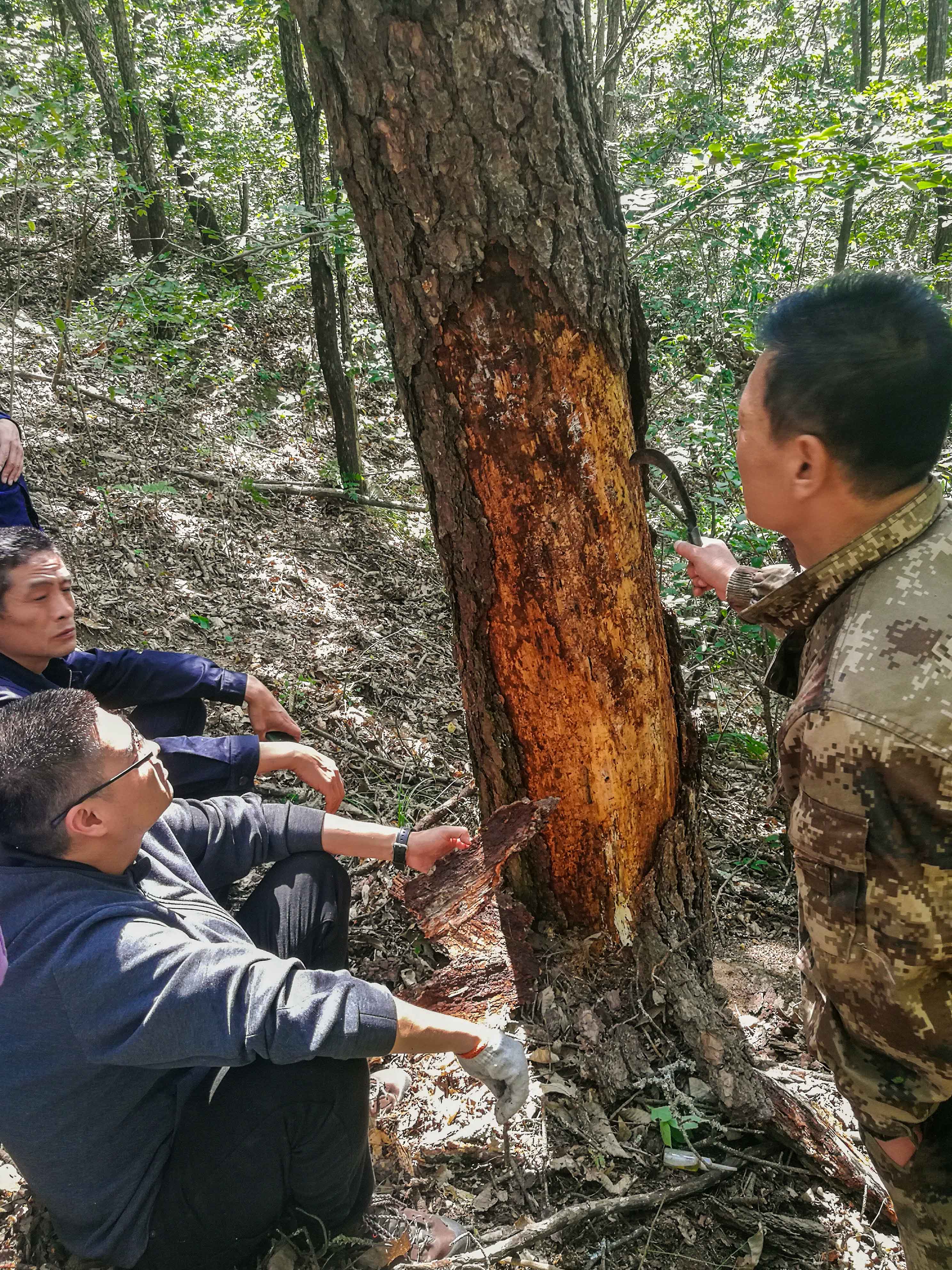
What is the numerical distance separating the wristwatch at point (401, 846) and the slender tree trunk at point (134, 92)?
8.16 m

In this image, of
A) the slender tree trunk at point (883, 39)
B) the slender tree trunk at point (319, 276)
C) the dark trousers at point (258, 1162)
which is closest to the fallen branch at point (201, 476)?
the slender tree trunk at point (319, 276)

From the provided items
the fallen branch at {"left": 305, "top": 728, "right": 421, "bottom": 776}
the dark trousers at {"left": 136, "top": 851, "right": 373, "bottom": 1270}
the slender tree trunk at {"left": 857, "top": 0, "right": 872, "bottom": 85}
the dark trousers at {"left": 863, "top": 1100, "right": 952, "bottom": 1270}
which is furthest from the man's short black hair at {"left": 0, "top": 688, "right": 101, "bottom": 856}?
the slender tree trunk at {"left": 857, "top": 0, "right": 872, "bottom": 85}

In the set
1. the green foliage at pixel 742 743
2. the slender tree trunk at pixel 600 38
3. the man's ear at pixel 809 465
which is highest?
the slender tree trunk at pixel 600 38

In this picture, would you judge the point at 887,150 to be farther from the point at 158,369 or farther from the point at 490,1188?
the point at 158,369

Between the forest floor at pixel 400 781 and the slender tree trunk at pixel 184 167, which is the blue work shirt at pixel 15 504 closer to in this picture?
the forest floor at pixel 400 781

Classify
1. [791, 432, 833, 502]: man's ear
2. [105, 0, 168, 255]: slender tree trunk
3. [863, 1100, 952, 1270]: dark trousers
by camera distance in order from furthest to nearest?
[105, 0, 168, 255]: slender tree trunk → [863, 1100, 952, 1270]: dark trousers → [791, 432, 833, 502]: man's ear

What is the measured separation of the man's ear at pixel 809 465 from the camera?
57.3 inches

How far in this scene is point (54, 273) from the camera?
8844 mm

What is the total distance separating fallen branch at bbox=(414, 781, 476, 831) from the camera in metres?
3.19

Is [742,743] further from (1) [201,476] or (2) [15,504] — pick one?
(1) [201,476]

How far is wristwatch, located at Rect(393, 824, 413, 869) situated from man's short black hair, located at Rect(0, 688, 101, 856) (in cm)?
110

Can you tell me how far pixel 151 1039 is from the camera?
1608mm

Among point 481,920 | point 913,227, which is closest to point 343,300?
point 481,920

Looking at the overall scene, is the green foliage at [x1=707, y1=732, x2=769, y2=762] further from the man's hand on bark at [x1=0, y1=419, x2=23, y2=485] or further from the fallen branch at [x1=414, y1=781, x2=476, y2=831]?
the man's hand on bark at [x1=0, y1=419, x2=23, y2=485]
